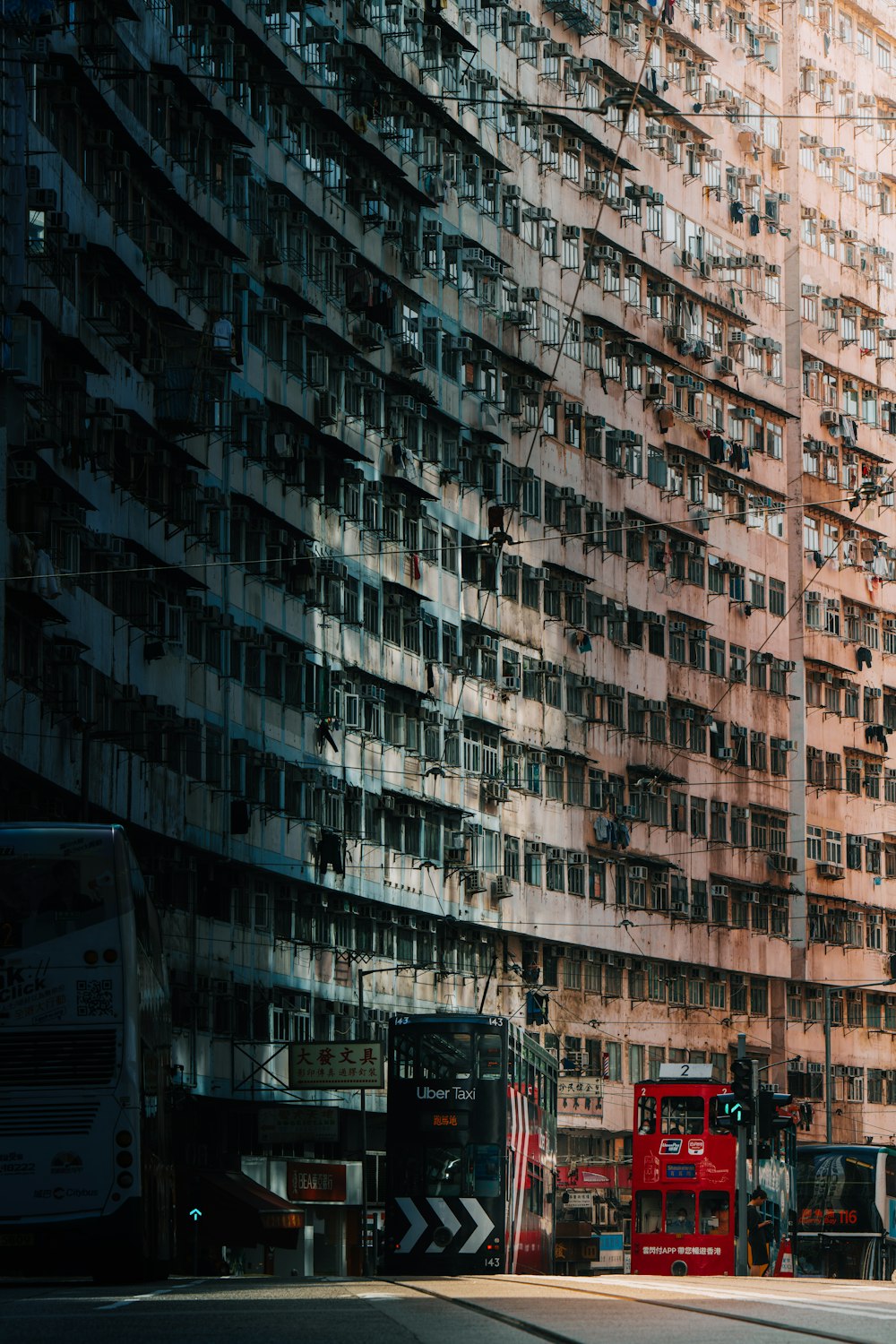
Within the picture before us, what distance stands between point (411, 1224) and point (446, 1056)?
255 cm

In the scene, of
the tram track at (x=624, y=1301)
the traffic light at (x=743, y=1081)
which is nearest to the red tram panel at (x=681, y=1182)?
the traffic light at (x=743, y=1081)

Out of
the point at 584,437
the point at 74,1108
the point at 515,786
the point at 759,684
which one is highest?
the point at 584,437

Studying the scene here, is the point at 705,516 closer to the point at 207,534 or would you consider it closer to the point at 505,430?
the point at 505,430

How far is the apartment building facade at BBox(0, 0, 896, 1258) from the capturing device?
138 ft

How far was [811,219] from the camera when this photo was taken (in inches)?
3243

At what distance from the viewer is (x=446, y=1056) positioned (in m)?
37.2

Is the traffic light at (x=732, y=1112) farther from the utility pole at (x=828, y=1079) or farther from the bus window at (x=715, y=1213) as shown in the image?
the utility pole at (x=828, y=1079)

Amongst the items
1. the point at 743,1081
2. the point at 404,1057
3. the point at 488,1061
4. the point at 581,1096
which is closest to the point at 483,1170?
the point at 488,1061

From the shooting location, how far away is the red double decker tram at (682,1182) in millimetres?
44562

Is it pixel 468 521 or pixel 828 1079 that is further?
pixel 828 1079

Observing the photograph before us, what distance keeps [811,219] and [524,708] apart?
2682 centimetres

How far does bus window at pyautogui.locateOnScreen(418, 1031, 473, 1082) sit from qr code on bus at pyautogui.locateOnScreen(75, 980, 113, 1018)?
16.0 metres

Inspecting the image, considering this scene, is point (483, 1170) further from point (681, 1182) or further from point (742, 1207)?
point (681, 1182)

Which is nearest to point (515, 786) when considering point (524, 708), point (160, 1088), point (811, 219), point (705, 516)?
point (524, 708)
